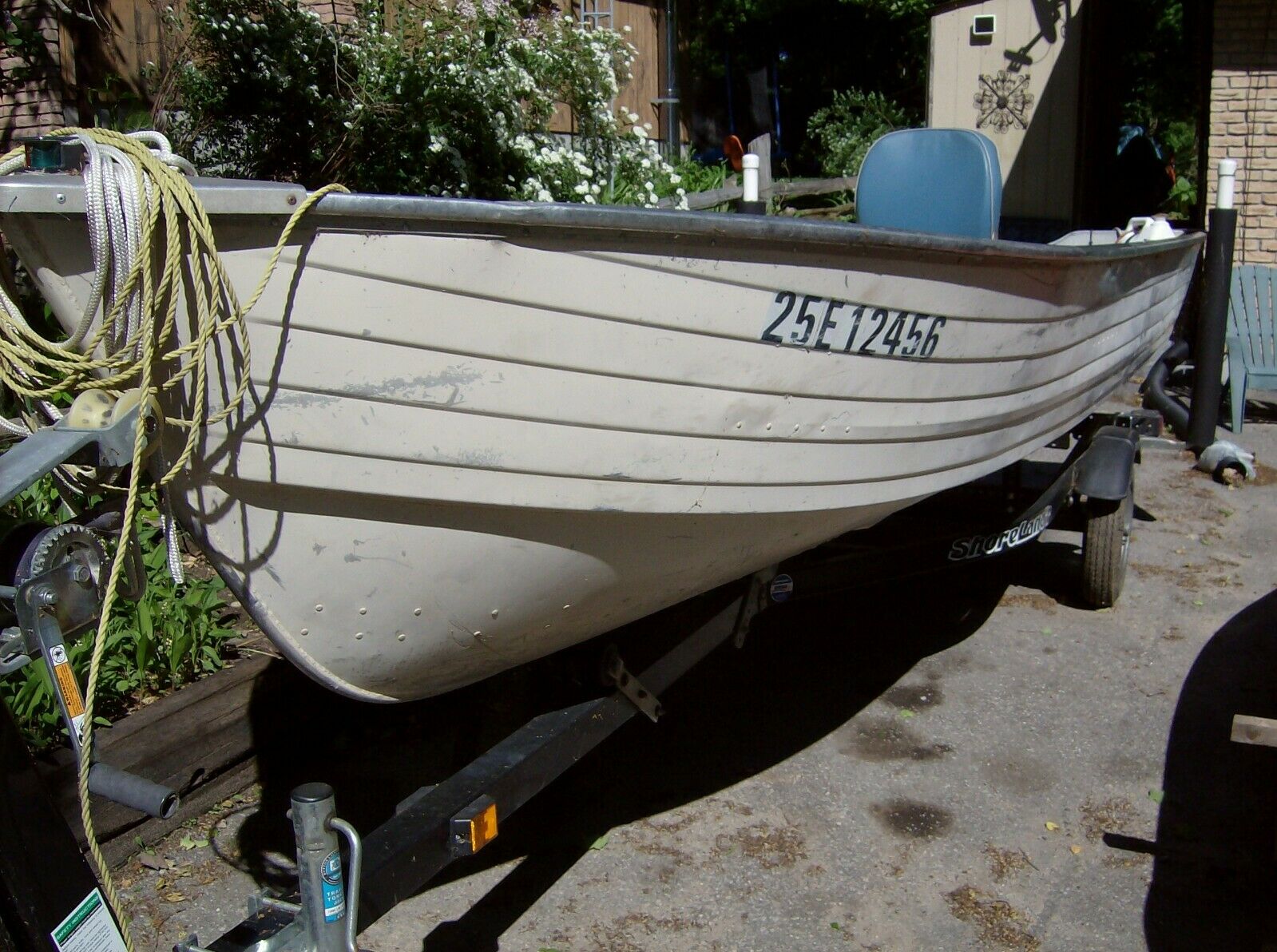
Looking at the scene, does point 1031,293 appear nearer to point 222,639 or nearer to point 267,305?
point 267,305

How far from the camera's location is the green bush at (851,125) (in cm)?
1434

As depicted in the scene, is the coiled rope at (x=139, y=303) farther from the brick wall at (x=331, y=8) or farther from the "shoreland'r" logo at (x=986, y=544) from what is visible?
the brick wall at (x=331, y=8)

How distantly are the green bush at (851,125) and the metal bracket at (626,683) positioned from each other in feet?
39.2

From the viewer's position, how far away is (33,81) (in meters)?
6.13

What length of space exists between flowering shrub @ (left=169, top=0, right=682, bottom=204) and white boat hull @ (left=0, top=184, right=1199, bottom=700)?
3334 millimetres

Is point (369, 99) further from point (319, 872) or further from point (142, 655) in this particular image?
point (319, 872)

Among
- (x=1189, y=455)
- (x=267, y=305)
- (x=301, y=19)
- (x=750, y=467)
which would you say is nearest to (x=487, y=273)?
(x=267, y=305)

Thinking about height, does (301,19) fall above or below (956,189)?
above

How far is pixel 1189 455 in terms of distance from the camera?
7129mm

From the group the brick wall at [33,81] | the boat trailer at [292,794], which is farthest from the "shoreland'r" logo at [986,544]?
the brick wall at [33,81]

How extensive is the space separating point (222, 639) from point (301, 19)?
3.19 metres

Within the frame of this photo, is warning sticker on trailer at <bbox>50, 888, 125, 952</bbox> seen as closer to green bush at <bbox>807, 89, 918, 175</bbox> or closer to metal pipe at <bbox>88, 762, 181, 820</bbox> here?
metal pipe at <bbox>88, 762, 181, 820</bbox>

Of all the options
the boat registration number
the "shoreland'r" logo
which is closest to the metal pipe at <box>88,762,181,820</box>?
the boat registration number

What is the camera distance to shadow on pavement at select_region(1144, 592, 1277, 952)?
9.09 feet
